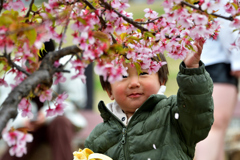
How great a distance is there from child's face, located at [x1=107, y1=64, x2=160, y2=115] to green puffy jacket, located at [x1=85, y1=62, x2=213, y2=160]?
2.0 inches

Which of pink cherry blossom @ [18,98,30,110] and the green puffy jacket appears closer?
pink cherry blossom @ [18,98,30,110]

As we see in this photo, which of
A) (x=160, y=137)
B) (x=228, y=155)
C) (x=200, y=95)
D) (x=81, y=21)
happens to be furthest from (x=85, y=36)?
(x=228, y=155)

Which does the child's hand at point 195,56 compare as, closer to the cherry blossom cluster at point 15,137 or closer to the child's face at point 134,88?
the child's face at point 134,88

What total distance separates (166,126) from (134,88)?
22 centimetres

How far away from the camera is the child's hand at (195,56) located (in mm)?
1475

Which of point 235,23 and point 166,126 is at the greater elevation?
point 235,23

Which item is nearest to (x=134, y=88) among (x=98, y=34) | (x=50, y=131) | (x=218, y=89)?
(x=98, y=34)

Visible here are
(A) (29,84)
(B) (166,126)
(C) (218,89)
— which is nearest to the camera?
(A) (29,84)

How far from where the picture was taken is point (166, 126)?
176 cm

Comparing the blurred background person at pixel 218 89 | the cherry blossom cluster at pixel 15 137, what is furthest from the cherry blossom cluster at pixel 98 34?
the blurred background person at pixel 218 89

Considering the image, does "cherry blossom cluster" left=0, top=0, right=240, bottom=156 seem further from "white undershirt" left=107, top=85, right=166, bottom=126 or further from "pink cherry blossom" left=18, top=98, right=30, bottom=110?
"white undershirt" left=107, top=85, right=166, bottom=126

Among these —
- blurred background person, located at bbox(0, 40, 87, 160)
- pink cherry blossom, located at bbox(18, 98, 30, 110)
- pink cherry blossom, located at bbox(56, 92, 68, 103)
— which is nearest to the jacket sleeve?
pink cherry blossom, located at bbox(56, 92, 68, 103)

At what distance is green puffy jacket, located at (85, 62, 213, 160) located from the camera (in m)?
1.59

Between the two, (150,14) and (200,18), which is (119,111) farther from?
(200,18)
